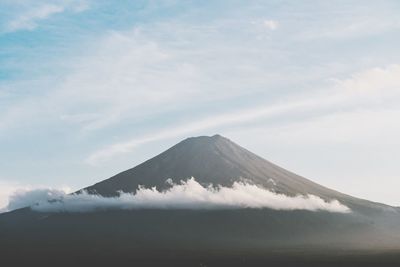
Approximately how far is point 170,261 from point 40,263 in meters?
41.9

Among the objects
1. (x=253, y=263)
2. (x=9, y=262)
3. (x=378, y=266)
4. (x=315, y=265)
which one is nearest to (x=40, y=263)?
(x=9, y=262)

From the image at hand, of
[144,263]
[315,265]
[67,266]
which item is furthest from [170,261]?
[315,265]

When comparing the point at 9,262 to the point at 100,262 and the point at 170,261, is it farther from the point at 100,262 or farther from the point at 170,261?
the point at 170,261

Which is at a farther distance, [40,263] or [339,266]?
[40,263]

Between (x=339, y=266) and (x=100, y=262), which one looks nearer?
(x=339, y=266)

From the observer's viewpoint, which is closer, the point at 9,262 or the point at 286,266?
the point at 286,266

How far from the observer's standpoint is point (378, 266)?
170250mm

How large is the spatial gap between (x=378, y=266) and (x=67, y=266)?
91277mm

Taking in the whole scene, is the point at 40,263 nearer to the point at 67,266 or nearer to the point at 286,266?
the point at 67,266

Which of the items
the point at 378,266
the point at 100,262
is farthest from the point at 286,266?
the point at 100,262

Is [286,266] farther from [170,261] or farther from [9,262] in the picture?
[9,262]

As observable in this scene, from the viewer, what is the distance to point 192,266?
167250 mm

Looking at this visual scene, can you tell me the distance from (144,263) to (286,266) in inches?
1818

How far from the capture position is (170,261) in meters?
194
